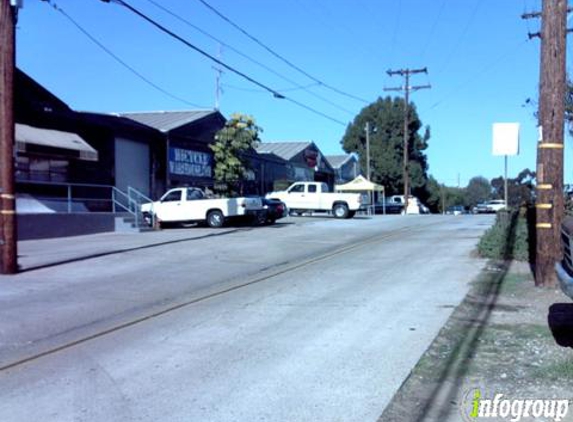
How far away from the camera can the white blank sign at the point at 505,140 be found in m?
13.6

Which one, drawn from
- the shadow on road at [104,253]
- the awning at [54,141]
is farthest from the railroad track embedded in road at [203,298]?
the awning at [54,141]

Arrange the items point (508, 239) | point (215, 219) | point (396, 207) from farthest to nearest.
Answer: point (396, 207) → point (215, 219) → point (508, 239)

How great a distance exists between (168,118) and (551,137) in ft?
91.0

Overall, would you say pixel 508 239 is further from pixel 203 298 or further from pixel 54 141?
pixel 54 141

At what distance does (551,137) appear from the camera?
394 inches

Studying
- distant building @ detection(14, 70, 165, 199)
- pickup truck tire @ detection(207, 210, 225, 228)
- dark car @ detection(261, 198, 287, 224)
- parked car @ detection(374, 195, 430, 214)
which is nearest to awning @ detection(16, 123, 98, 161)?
distant building @ detection(14, 70, 165, 199)

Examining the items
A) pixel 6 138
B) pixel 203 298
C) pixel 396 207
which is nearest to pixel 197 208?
pixel 6 138

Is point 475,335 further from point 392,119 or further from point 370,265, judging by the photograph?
point 392,119

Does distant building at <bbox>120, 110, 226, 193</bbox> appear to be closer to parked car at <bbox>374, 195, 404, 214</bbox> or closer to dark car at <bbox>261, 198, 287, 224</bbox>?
dark car at <bbox>261, 198, 287, 224</bbox>

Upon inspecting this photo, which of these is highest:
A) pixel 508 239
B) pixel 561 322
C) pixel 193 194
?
pixel 193 194

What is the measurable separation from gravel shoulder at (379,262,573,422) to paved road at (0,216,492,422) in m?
0.22

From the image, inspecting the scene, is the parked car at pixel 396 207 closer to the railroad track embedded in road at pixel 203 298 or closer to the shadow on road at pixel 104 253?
the shadow on road at pixel 104 253

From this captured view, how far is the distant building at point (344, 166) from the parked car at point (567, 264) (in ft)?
182

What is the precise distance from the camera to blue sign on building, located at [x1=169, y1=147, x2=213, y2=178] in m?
31.7
